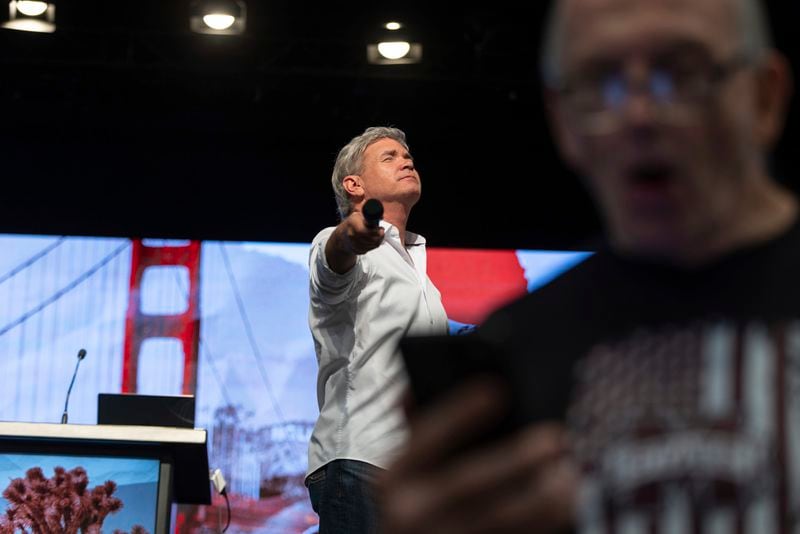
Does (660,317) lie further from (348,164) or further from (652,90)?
(348,164)

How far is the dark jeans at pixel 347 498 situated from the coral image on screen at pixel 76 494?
30.3 inches

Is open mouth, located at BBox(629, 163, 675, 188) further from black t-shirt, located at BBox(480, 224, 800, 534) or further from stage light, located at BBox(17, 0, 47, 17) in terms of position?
stage light, located at BBox(17, 0, 47, 17)

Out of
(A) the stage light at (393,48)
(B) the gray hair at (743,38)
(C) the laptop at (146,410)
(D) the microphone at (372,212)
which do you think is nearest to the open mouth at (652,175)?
(B) the gray hair at (743,38)

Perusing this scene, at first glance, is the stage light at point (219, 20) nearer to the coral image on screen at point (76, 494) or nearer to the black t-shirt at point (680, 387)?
the coral image on screen at point (76, 494)

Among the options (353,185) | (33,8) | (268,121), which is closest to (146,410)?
(353,185)

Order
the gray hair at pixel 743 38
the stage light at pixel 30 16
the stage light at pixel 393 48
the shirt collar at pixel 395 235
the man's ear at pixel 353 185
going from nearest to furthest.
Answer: the gray hair at pixel 743 38, the shirt collar at pixel 395 235, the man's ear at pixel 353 185, the stage light at pixel 30 16, the stage light at pixel 393 48

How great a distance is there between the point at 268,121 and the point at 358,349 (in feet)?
13.0

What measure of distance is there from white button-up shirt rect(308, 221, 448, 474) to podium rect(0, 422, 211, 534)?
2.17 ft

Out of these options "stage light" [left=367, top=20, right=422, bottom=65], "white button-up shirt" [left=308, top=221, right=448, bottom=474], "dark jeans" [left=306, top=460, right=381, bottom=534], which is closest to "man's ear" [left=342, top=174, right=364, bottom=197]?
"white button-up shirt" [left=308, top=221, right=448, bottom=474]

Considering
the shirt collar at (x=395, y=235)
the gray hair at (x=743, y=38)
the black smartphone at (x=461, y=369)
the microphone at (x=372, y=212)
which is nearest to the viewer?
the black smartphone at (x=461, y=369)

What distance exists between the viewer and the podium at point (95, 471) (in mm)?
2924

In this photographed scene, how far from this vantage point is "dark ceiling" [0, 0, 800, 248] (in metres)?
5.62

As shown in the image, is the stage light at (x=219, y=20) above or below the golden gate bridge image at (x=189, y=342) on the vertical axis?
above

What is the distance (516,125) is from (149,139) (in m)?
2.03
